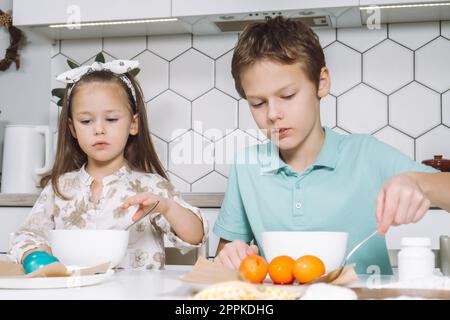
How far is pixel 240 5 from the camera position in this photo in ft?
5.55

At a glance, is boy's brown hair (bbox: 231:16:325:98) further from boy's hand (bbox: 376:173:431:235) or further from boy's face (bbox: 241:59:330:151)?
boy's hand (bbox: 376:173:431:235)

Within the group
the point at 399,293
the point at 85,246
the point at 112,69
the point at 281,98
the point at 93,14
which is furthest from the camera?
the point at 93,14

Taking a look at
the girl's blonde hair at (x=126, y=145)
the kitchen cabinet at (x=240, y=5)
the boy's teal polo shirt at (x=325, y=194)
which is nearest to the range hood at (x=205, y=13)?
the kitchen cabinet at (x=240, y=5)

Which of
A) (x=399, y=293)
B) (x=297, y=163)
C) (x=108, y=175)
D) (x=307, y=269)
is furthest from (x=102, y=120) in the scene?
(x=399, y=293)

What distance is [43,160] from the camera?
195 centimetres

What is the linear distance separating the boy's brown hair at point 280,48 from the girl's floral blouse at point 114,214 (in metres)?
0.36

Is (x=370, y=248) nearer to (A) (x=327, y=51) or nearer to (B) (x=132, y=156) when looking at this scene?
(B) (x=132, y=156)

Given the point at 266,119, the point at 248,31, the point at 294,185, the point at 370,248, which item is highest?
the point at 248,31

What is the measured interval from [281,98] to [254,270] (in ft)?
1.64

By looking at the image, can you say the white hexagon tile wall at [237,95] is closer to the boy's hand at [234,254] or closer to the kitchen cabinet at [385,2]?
the kitchen cabinet at [385,2]

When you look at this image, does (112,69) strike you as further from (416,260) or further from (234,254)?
(416,260)

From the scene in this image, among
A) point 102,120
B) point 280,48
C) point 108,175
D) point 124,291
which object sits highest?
point 280,48
